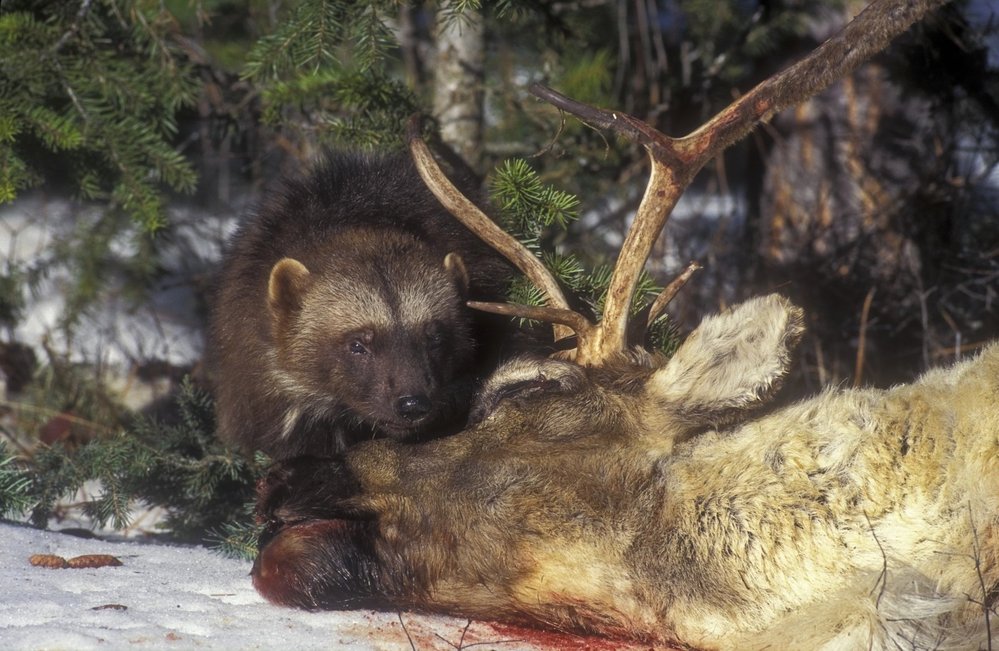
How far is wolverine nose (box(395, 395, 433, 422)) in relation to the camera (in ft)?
12.4

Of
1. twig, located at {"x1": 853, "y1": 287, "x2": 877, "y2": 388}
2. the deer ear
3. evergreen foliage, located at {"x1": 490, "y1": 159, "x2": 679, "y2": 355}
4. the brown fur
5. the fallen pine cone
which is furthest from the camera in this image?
twig, located at {"x1": 853, "y1": 287, "x2": 877, "y2": 388}

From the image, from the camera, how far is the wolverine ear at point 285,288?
4.17m

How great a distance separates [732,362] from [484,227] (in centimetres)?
109

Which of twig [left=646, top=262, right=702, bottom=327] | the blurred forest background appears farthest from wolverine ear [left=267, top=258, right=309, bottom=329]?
twig [left=646, top=262, right=702, bottom=327]

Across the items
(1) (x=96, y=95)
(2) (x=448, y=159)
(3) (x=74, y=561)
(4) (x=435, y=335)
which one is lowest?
(3) (x=74, y=561)

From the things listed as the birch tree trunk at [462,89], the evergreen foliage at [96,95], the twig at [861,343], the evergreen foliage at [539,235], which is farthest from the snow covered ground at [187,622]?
the twig at [861,343]

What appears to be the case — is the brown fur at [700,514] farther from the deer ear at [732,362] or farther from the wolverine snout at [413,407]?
the wolverine snout at [413,407]

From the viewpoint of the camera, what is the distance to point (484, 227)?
377cm

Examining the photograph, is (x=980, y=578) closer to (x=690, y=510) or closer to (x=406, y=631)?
(x=690, y=510)

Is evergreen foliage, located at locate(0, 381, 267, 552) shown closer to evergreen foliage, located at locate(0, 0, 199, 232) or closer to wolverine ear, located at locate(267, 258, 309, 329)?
wolverine ear, located at locate(267, 258, 309, 329)

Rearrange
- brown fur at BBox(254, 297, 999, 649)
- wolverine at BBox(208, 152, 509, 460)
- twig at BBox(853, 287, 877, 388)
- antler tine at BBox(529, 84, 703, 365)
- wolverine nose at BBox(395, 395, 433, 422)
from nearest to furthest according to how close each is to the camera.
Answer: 1. brown fur at BBox(254, 297, 999, 649)
2. antler tine at BBox(529, 84, 703, 365)
3. wolverine nose at BBox(395, 395, 433, 422)
4. wolverine at BBox(208, 152, 509, 460)
5. twig at BBox(853, 287, 877, 388)

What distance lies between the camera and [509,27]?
6.74m

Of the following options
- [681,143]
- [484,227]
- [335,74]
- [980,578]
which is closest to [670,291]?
[681,143]

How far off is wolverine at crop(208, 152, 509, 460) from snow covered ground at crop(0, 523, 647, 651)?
92 cm
